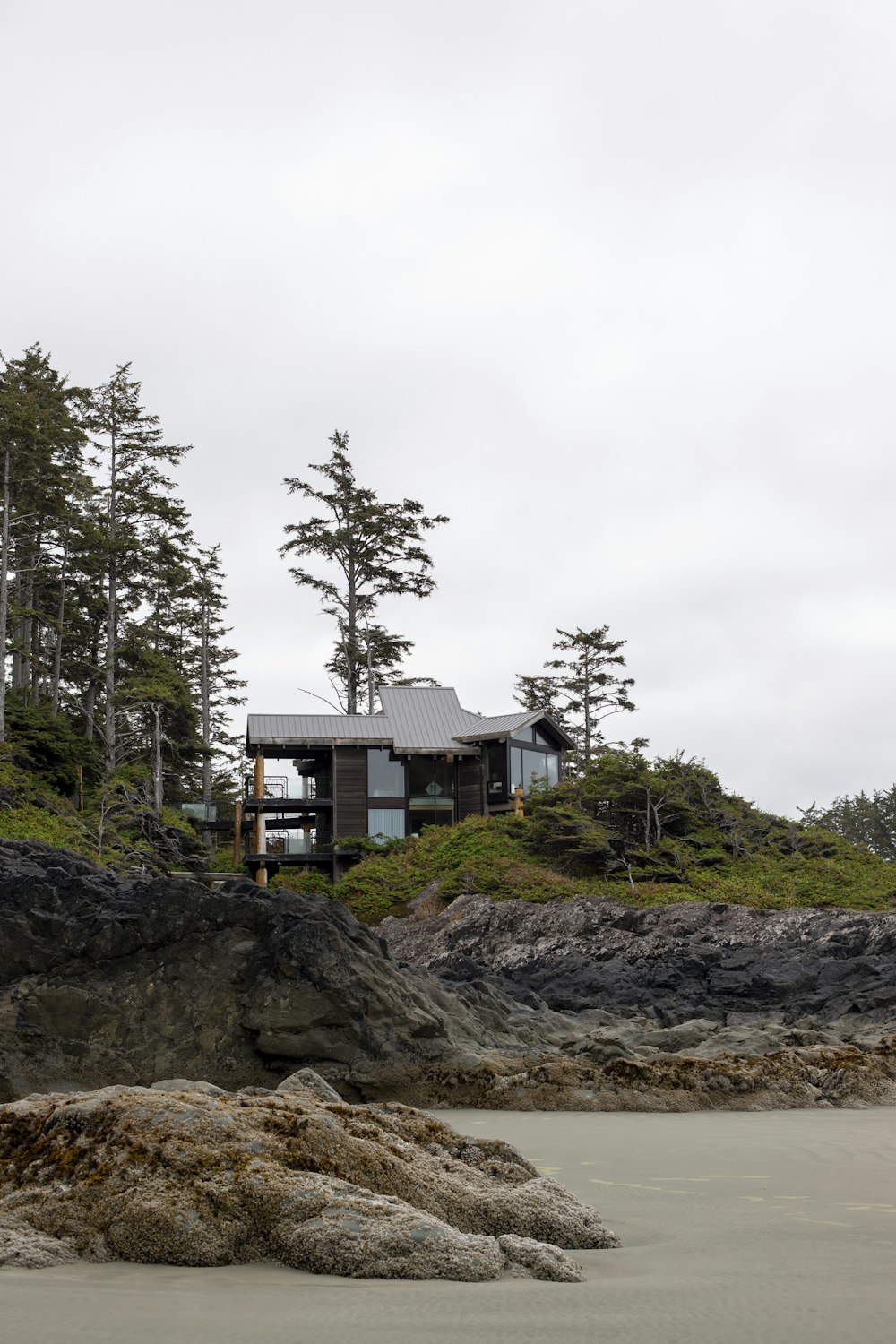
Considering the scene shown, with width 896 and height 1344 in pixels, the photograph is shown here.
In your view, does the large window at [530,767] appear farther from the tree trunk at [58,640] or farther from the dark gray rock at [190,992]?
the dark gray rock at [190,992]

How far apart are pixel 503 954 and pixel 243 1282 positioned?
19.5m

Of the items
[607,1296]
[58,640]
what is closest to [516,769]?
[58,640]

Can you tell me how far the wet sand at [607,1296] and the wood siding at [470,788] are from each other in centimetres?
3222

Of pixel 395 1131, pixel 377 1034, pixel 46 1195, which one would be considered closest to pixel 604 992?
pixel 377 1034

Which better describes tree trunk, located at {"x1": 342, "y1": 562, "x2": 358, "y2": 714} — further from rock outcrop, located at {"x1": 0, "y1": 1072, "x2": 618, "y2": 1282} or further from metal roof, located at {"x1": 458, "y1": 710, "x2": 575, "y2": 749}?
rock outcrop, located at {"x1": 0, "y1": 1072, "x2": 618, "y2": 1282}

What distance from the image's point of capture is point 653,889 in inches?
977

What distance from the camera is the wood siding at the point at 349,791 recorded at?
36375 millimetres

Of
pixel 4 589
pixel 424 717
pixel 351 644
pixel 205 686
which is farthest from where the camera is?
pixel 205 686

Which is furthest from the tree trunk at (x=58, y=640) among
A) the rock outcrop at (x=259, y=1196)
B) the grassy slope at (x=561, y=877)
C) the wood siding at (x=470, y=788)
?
the rock outcrop at (x=259, y=1196)

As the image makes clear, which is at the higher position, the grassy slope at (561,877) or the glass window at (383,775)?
the glass window at (383,775)

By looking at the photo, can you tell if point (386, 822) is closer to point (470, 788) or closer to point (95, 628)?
point (470, 788)

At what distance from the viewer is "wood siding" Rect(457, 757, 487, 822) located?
36906 mm

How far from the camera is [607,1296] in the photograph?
9.46 feet

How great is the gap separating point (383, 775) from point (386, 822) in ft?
5.25
